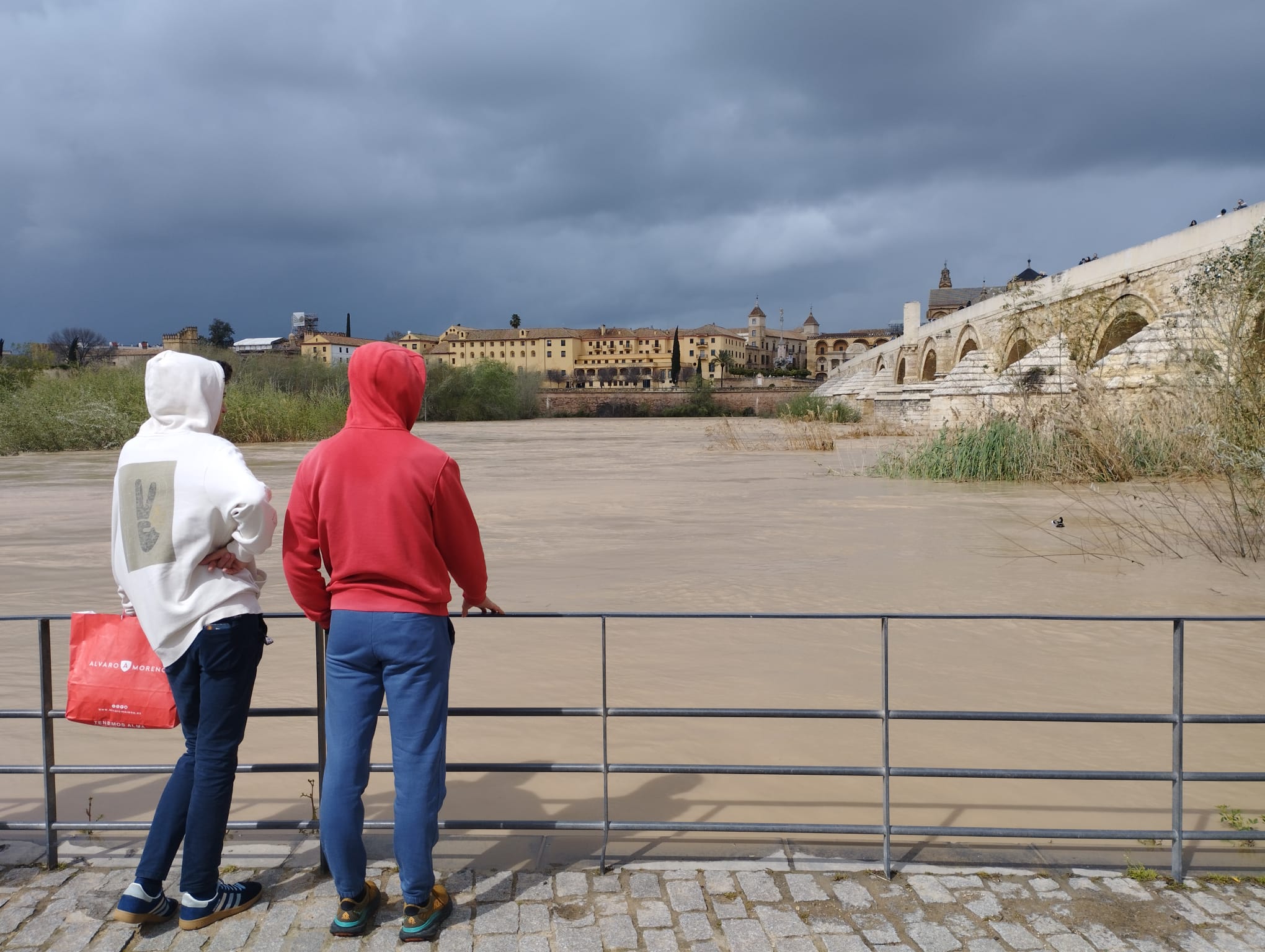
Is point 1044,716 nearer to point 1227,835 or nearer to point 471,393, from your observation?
point 1227,835

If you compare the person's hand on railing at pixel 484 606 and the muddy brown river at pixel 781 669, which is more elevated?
the person's hand on railing at pixel 484 606

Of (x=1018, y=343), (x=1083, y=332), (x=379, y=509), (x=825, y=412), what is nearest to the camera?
(x=379, y=509)

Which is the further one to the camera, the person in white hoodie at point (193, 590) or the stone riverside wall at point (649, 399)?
the stone riverside wall at point (649, 399)

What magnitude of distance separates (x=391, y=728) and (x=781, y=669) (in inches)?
143

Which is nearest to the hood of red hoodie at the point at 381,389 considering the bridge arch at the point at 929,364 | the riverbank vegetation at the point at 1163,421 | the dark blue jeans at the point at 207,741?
the dark blue jeans at the point at 207,741

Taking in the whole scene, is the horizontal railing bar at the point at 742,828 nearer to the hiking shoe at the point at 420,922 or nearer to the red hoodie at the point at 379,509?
the hiking shoe at the point at 420,922

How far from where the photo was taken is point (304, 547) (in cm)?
256

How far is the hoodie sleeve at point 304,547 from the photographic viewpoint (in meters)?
2.54

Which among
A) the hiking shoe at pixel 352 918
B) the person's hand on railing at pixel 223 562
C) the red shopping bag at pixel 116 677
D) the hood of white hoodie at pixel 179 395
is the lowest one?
the hiking shoe at pixel 352 918

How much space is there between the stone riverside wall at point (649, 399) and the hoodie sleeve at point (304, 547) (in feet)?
230

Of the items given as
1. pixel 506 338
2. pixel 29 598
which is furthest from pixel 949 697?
pixel 506 338

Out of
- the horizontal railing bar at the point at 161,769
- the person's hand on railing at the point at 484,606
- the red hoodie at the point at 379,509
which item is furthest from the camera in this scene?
the horizontal railing bar at the point at 161,769

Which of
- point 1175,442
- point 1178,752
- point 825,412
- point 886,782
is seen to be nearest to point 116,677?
point 886,782

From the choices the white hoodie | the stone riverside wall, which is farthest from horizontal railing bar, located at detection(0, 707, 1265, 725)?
the stone riverside wall
